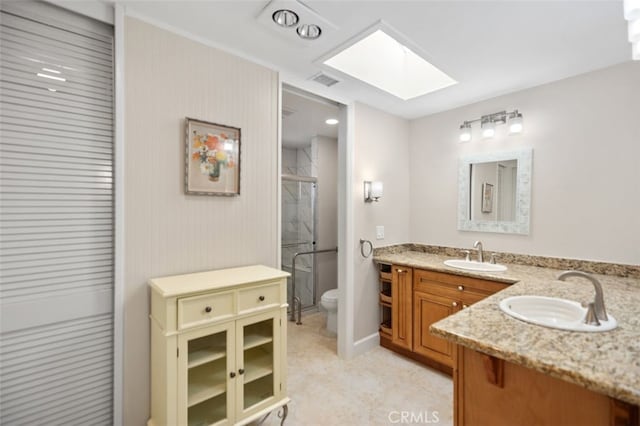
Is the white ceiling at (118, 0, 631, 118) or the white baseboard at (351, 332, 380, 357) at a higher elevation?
the white ceiling at (118, 0, 631, 118)

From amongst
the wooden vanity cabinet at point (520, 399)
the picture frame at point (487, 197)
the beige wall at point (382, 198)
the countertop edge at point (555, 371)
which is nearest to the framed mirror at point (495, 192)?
the picture frame at point (487, 197)

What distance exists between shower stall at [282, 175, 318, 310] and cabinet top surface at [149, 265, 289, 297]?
2.16 m

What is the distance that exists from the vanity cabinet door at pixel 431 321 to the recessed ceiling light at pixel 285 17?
2.29m

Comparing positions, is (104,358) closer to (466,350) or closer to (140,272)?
(140,272)

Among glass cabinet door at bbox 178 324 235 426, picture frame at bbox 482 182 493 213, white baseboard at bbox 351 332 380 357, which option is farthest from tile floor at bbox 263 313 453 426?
picture frame at bbox 482 182 493 213

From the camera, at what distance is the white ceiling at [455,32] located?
1.54 meters

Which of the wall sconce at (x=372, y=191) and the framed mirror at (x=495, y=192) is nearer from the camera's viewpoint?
the framed mirror at (x=495, y=192)

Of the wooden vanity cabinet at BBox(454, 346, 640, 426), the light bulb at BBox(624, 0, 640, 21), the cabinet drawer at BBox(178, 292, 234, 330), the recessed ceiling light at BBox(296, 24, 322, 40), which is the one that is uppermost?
the recessed ceiling light at BBox(296, 24, 322, 40)

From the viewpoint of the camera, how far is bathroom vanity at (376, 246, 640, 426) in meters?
0.87

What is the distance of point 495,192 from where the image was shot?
2777 millimetres

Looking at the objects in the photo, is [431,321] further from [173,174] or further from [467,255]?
[173,174]

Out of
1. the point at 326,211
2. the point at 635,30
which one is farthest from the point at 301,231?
the point at 635,30

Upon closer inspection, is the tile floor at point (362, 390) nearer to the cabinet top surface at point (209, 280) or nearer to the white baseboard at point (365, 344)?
the white baseboard at point (365, 344)

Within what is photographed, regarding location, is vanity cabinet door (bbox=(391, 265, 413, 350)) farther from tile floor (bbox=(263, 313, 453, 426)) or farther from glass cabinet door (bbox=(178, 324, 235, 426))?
glass cabinet door (bbox=(178, 324, 235, 426))
